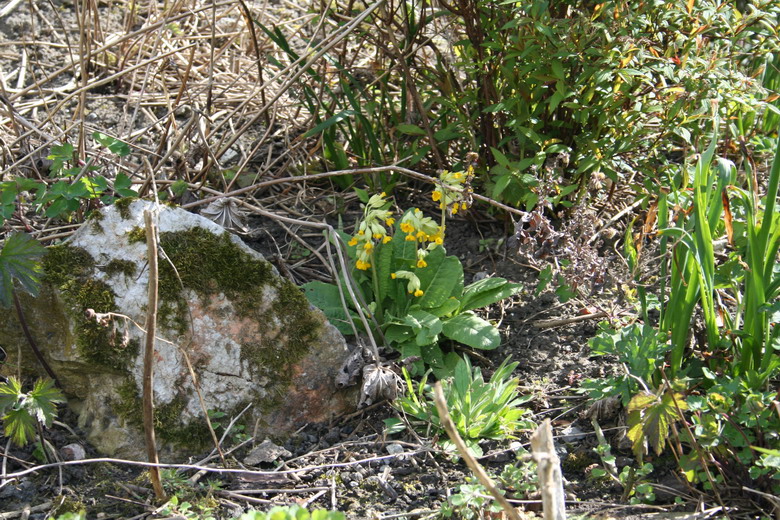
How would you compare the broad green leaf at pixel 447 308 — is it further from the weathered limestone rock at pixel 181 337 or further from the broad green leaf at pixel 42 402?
the broad green leaf at pixel 42 402

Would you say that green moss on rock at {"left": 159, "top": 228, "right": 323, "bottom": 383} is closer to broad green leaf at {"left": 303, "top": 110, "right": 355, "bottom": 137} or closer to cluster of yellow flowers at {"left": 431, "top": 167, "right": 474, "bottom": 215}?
cluster of yellow flowers at {"left": 431, "top": 167, "right": 474, "bottom": 215}

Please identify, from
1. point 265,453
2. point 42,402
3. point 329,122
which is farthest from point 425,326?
point 42,402

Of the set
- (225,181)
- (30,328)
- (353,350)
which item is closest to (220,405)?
(353,350)

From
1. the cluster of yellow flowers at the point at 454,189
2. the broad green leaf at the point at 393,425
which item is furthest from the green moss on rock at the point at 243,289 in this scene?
the cluster of yellow flowers at the point at 454,189

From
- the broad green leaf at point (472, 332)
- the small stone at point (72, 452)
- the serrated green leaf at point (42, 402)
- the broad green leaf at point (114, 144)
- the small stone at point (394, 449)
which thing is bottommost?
the small stone at point (394, 449)

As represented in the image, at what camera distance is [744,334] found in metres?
2.24

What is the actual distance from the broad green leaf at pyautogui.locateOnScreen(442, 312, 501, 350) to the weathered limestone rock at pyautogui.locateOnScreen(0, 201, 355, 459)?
0.41 metres

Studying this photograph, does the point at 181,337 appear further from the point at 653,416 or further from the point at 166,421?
the point at 653,416

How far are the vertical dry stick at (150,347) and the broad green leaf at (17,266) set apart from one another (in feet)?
1.65

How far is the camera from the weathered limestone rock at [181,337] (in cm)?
243

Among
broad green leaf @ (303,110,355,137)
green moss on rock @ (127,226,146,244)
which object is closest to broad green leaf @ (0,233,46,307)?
green moss on rock @ (127,226,146,244)

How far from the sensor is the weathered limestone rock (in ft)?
7.98

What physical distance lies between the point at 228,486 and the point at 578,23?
1952 millimetres

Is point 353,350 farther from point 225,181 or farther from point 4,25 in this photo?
point 4,25
